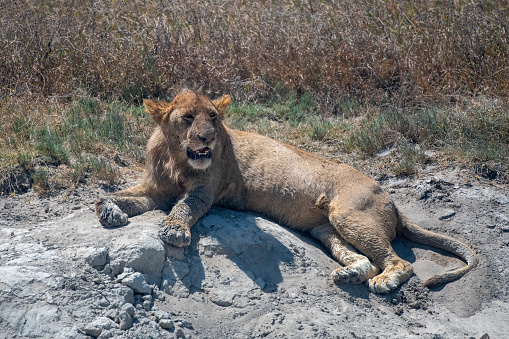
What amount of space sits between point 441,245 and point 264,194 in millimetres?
2044

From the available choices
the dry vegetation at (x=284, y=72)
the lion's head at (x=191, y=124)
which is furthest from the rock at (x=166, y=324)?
the dry vegetation at (x=284, y=72)

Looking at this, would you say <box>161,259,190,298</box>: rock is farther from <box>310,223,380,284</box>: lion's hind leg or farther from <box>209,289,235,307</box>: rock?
<box>310,223,380,284</box>: lion's hind leg

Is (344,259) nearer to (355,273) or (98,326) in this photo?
(355,273)

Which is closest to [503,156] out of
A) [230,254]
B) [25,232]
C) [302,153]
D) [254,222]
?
[302,153]

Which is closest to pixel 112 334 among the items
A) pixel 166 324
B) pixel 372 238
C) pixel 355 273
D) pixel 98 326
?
pixel 98 326

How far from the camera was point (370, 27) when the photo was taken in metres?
10.6

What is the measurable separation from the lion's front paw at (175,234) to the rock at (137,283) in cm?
47

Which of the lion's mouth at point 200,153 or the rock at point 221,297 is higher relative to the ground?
the lion's mouth at point 200,153

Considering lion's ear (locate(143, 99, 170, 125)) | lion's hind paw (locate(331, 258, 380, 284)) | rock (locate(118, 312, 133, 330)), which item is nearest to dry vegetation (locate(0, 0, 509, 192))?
lion's ear (locate(143, 99, 170, 125))

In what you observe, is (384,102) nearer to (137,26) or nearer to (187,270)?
(137,26)

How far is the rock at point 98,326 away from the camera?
13.8 feet

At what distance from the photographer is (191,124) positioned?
224 inches

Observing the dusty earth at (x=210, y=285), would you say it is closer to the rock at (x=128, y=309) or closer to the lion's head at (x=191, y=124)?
the rock at (x=128, y=309)

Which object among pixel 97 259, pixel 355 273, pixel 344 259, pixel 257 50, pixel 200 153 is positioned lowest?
pixel 344 259
